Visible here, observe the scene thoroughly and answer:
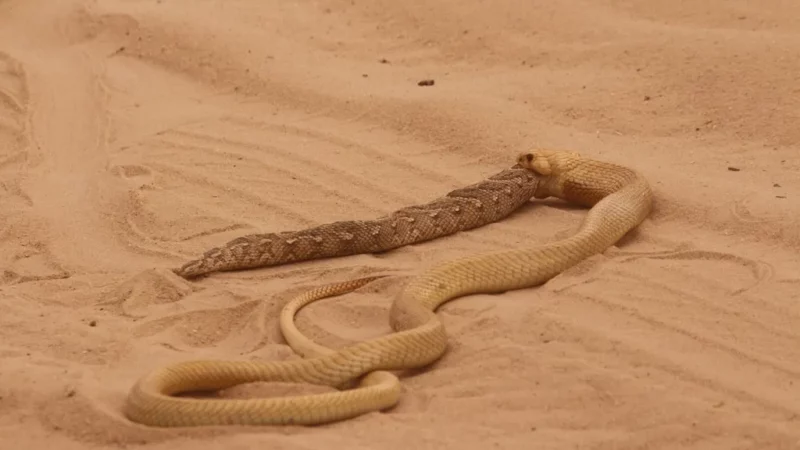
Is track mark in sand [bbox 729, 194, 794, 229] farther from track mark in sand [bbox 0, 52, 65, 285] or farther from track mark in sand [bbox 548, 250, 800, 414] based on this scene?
track mark in sand [bbox 0, 52, 65, 285]

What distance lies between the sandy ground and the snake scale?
9 centimetres

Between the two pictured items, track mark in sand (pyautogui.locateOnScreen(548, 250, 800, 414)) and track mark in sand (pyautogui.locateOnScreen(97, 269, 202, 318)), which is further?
track mark in sand (pyautogui.locateOnScreen(97, 269, 202, 318))

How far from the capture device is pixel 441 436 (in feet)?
16.5

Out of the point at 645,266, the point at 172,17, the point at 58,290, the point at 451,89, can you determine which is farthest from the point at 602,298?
the point at 172,17

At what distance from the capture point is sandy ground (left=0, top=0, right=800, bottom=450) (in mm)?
5289

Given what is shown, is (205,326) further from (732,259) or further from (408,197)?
(732,259)

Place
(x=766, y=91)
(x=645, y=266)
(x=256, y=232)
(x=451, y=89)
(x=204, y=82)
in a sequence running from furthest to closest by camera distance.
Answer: (x=204, y=82) < (x=451, y=89) < (x=766, y=91) < (x=256, y=232) < (x=645, y=266)

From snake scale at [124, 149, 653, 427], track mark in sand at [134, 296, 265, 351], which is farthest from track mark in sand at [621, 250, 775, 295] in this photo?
track mark in sand at [134, 296, 265, 351]

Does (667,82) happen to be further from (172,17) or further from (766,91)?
(172,17)

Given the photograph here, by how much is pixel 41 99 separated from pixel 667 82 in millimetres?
4638

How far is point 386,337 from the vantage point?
18.7 feet

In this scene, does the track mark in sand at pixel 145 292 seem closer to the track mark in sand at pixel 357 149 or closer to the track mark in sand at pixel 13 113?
the track mark in sand at pixel 357 149

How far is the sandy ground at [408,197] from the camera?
5.29 meters

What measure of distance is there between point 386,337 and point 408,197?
234 cm
